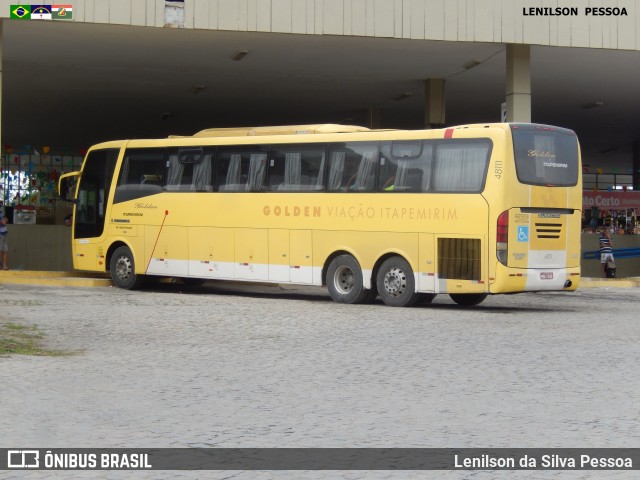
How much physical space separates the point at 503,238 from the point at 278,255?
5058mm

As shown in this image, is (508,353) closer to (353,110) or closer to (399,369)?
(399,369)

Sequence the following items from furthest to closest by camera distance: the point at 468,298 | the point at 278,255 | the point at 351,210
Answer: the point at 278,255 → the point at 468,298 → the point at 351,210

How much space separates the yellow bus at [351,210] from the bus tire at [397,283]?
3 cm

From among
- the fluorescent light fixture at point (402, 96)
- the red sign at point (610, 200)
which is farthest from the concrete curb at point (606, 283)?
the red sign at point (610, 200)

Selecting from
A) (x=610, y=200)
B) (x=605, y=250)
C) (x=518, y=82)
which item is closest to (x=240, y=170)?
(x=518, y=82)

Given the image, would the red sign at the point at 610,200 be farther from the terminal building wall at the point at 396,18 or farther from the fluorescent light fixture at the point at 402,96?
the terminal building wall at the point at 396,18

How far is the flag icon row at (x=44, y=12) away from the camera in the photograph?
2364cm

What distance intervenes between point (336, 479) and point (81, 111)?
40364mm

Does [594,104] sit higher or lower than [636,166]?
higher

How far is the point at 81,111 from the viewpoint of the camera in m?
45.2

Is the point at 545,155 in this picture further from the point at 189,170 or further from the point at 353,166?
the point at 189,170

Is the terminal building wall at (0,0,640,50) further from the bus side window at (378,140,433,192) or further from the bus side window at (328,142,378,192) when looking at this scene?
the bus side window at (378,140,433,192)

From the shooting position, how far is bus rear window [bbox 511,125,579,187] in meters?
19.3

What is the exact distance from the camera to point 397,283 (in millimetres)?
20391
